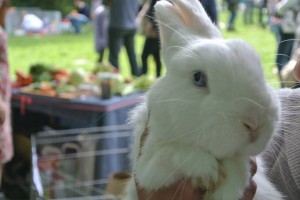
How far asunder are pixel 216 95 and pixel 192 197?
0.19 metres

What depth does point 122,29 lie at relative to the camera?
3756 mm

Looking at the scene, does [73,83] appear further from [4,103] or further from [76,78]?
[4,103]

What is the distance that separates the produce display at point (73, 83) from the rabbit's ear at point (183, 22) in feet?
5.13

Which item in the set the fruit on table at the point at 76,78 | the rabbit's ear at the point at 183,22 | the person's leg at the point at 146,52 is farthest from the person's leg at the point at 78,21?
the rabbit's ear at the point at 183,22

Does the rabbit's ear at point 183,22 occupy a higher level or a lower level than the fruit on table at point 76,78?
higher

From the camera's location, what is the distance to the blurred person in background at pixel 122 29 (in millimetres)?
3529

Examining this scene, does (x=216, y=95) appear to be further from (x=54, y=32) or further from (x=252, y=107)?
(x=54, y=32)

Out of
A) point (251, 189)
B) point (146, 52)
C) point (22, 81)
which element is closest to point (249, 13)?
point (146, 52)

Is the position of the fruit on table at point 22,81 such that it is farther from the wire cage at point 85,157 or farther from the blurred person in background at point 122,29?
the blurred person in background at point 122,29

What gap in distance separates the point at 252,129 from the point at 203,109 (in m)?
0.08

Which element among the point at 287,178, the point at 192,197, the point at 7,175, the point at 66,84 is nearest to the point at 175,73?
the point at 192,197

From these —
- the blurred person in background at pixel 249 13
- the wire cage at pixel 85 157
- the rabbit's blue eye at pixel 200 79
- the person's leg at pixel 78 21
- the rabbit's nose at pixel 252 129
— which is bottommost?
the wire cage at pixel 85 157

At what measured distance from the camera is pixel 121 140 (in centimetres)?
228

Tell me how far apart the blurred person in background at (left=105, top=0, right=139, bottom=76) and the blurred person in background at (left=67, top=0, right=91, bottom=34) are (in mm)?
3285
